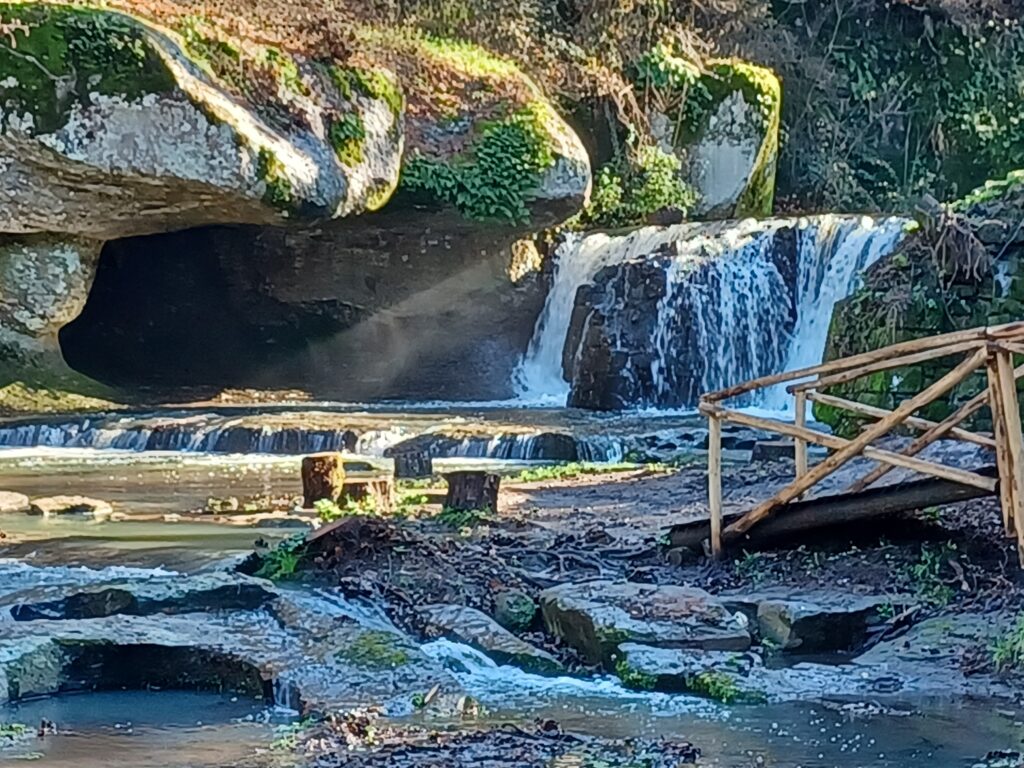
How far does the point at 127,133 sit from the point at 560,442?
20.3ft

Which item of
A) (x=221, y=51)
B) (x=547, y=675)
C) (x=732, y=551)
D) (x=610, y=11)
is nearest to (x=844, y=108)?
(x=610, y=11)

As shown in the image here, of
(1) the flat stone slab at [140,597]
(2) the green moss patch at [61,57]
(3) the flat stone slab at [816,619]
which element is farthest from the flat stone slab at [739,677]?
(2) the green moss patch at [61,57]

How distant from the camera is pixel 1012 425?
290 inches

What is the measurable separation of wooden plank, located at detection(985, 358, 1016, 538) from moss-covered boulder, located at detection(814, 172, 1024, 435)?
4933 millimetres

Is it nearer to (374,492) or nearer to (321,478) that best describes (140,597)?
(374,492)

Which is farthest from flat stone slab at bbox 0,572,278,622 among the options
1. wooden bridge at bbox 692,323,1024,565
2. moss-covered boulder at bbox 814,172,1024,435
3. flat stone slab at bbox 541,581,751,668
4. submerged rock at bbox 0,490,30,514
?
moss-covered boulder at bbox 814,172,1024,435

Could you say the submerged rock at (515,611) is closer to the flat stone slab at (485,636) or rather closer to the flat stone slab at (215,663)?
the flat stone slab at (485,636)

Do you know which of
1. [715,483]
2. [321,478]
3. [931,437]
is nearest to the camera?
[931,437]

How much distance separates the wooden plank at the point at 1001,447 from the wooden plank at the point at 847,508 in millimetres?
323

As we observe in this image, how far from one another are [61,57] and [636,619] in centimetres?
1279

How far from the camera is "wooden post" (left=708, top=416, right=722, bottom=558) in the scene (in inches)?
345

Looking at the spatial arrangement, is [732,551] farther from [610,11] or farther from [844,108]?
[844,108]

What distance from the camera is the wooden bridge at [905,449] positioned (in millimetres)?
7414

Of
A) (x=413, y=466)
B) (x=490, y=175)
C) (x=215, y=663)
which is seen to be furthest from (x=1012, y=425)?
(x=490, y=175)
